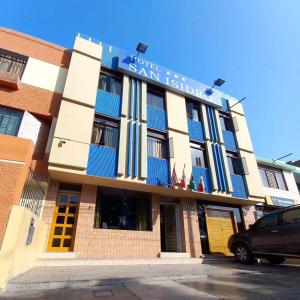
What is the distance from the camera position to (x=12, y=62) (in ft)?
37.2

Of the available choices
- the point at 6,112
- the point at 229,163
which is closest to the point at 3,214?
the point at 6,112

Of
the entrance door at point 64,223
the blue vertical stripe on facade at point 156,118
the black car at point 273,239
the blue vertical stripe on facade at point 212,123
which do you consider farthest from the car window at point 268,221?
the entrance door at point 64,223

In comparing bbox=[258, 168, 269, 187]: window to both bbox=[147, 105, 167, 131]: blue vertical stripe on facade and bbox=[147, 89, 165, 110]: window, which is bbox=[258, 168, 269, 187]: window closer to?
bbox=[147, 105, 167, 131]: blue vertical stripe on facade

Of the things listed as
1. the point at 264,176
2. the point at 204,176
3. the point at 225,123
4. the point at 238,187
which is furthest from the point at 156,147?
the point at 264,176

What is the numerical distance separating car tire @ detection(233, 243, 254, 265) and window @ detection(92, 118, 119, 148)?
703cm

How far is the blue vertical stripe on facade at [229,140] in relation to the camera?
15.2 metres

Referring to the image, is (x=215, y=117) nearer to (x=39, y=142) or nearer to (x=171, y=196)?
(x=171, y=196)

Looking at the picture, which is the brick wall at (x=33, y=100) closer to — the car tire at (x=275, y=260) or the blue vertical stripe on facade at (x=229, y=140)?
the blue vertical stripe on facade at (x=229, y=140)

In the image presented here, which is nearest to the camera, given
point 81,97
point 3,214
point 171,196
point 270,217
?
point 3,214

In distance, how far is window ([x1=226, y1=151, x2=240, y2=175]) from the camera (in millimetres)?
14588

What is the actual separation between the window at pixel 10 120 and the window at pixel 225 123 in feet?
40.9

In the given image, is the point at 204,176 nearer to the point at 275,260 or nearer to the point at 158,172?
the point at 158,172

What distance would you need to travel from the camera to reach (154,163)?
37.9 feet

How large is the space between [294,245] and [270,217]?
4.39 ft
